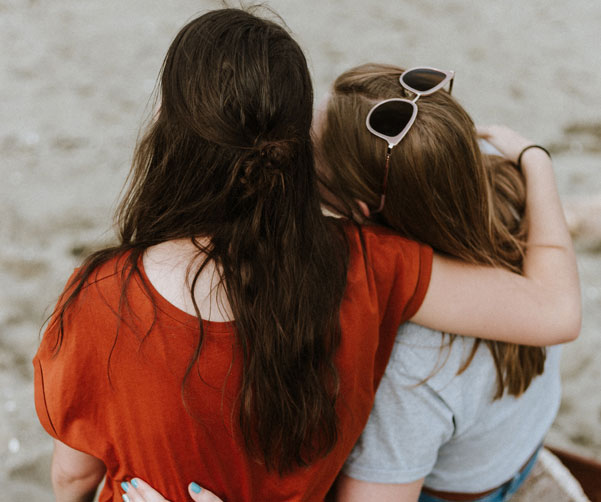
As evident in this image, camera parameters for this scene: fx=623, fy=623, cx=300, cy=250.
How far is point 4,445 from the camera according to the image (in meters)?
1.99

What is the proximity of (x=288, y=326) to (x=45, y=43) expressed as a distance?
10.5 ft

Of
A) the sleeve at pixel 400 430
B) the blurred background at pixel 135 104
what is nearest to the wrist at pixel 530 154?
the sleeve at pixel 400 430

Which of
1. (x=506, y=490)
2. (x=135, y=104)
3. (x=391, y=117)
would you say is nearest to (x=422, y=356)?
(x=391, y=117)

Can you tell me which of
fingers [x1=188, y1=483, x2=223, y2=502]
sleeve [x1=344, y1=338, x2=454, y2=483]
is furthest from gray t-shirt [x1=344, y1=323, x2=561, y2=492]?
fingers [x1=188, y1=483, x2=223, y2=502]

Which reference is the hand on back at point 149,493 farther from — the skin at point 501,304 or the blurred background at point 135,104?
the blurred background at point 135,104

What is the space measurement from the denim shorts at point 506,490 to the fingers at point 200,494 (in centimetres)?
64

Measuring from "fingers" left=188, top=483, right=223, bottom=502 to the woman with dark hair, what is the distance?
0.06 ft

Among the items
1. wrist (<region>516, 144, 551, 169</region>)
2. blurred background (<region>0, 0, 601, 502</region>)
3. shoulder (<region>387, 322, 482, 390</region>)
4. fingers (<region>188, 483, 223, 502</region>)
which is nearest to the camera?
fingers (<region>188, 483, 223, 502</region>)

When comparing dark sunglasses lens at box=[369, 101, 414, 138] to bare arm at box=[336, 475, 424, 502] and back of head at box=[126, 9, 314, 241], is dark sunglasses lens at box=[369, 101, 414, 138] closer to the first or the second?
back of head at box=[126, 9, 314, 241]

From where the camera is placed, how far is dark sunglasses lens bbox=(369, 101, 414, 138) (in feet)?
3.62

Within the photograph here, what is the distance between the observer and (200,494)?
3.41ft

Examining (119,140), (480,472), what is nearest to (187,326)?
(480,472)

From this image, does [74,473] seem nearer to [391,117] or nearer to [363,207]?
[363,207]

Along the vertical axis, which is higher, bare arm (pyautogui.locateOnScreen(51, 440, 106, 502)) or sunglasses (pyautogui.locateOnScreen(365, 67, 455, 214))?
sunglasses (pyautogui.locateOnScreen(365, 67, 455, 214))
